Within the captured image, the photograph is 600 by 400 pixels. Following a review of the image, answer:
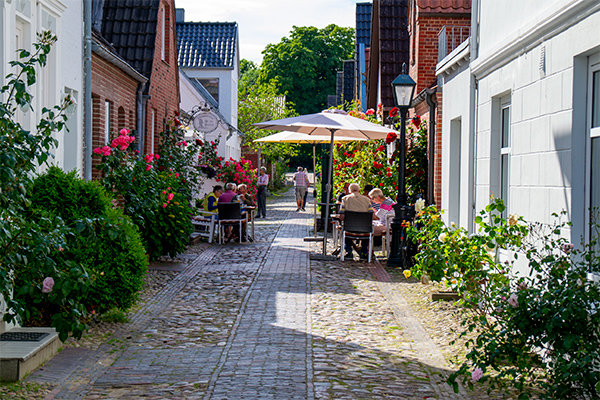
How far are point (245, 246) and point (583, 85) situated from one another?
10.9 m

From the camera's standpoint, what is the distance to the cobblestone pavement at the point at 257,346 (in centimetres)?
547

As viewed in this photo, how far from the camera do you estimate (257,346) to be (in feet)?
22.1

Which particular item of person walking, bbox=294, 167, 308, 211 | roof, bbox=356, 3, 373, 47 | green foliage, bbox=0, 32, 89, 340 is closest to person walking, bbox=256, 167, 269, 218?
person walking, bbox=294, 167, 308, 211

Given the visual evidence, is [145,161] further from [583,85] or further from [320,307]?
[583,85]

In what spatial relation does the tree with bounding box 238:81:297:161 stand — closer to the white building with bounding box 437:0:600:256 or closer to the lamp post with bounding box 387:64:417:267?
the lamp post with bounding box 387:64:417:267

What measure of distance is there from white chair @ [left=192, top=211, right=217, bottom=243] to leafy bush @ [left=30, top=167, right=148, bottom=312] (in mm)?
8956

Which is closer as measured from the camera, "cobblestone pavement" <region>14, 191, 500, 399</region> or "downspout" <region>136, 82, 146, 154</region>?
"cobblestone pavement" <region>14, 191, 500, 399</region>

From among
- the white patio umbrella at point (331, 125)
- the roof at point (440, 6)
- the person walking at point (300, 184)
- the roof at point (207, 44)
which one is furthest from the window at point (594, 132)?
the roof at point (207, 44)

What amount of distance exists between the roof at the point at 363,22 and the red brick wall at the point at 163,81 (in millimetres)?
16620

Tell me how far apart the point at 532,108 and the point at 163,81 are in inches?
514

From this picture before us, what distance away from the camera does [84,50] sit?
1082 centimetres

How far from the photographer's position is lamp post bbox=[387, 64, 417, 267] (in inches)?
491

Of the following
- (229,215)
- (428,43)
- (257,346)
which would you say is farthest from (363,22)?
(257,346)

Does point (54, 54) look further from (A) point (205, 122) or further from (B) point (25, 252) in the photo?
(A) point (205, 122)
